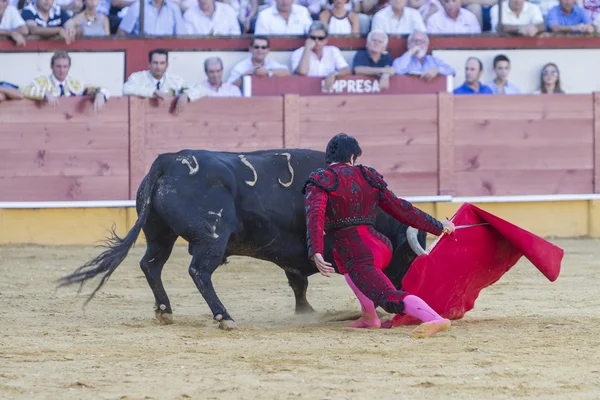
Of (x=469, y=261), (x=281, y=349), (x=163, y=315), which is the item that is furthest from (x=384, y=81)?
(x=281, y=349)

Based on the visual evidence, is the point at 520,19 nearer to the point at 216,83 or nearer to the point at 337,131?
the point at 337,131

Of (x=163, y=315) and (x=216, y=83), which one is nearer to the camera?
(x=163, y=315)

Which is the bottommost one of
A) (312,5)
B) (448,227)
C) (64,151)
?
(448,227)

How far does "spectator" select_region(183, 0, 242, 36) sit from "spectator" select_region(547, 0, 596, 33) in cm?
274

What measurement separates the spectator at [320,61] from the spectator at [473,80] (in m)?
0.99

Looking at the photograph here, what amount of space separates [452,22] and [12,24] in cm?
368

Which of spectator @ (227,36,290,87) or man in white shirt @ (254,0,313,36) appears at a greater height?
man in white shirt @ (254,0,313,36)

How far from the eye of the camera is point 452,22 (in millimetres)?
9656

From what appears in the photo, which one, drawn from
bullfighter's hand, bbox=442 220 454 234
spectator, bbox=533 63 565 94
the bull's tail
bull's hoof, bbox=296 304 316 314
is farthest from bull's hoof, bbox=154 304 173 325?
spectator, bbox=533 63 565 94

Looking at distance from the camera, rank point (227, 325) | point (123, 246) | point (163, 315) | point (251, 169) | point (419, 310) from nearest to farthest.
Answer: point (419, 310)
point (227, 325)
point (123, 246)
point (163, 315)
point (251, 169)

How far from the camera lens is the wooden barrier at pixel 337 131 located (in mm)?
8961

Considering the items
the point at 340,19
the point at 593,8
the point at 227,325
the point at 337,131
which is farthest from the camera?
the point at 593,8

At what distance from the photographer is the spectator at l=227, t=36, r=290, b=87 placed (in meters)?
9.03

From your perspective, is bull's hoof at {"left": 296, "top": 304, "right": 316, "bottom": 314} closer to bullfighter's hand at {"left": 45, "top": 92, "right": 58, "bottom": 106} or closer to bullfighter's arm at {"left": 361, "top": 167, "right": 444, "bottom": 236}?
bullfighter's arm at {"left": 361, "top": 167, "right": 444, "bottom": 236}
